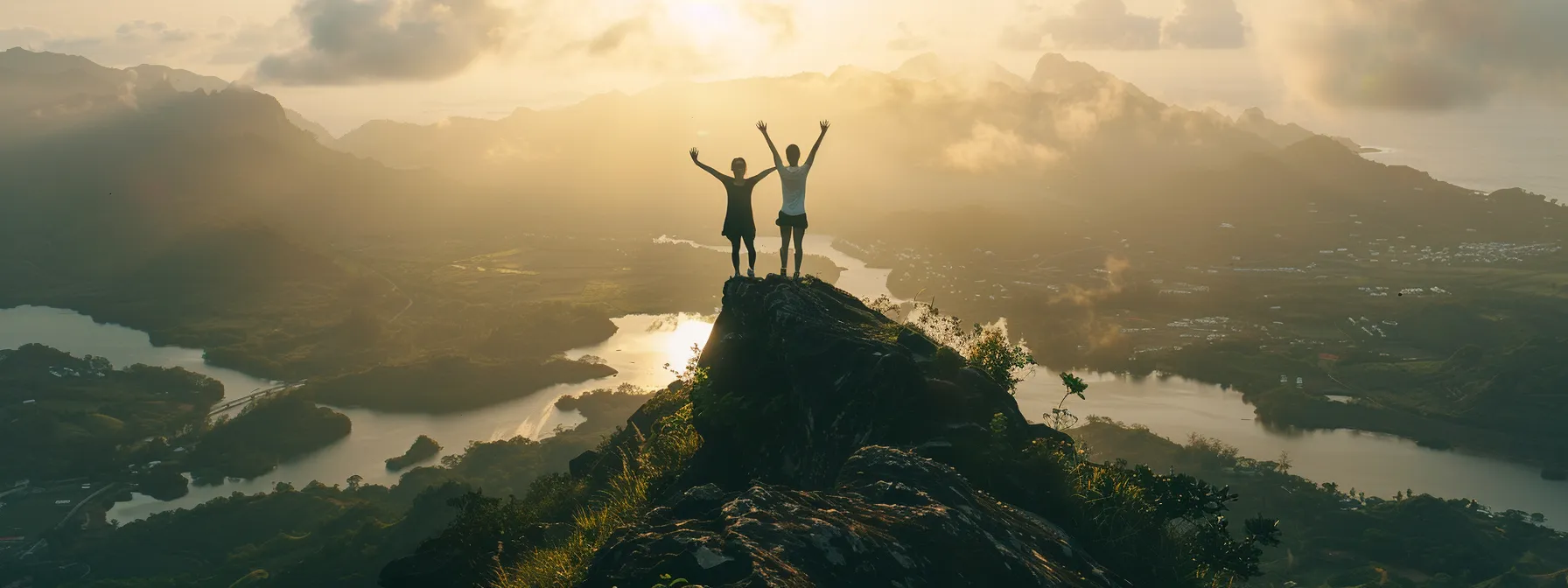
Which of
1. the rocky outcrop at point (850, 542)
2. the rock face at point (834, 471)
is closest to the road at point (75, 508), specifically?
the rock face at point (834, 471)

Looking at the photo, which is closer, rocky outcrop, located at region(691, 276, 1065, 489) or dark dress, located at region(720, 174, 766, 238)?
rocky outcrop, located at region(691, 276, 1065, 489)

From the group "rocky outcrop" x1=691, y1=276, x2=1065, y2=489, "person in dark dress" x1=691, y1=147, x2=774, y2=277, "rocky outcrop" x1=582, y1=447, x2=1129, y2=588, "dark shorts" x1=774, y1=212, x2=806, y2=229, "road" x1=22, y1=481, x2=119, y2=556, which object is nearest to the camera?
"rocky outcrop" x1=582, y1=447, x2=1129, y2=588

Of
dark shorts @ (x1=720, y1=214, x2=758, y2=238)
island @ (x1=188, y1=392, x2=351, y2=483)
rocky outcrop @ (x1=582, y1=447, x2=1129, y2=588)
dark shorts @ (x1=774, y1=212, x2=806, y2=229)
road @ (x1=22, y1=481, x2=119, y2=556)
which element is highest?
dark shorts @ (x1=774, y1=212, x2=806, y2=229)

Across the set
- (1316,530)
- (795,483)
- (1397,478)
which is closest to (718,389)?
(795,483)

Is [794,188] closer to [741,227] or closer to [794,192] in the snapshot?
[794,192]

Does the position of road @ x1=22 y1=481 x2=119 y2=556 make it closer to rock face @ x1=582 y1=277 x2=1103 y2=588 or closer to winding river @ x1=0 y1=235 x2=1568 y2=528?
winding river @ x1=0 y1=235 x2=1568 y2=528

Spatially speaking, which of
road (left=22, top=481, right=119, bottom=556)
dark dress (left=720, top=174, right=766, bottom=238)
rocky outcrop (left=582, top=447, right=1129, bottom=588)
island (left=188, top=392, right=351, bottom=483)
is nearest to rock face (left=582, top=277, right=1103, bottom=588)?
rocky outcrop (left=582, top=447, right=1129, bottom=588)
